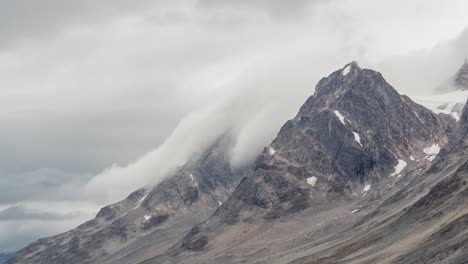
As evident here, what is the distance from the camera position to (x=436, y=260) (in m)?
190

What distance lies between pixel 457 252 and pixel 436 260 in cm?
1025

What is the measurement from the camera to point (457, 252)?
181m
